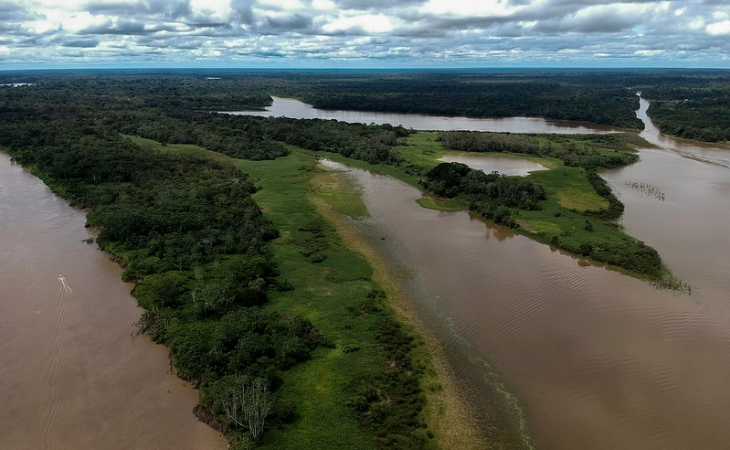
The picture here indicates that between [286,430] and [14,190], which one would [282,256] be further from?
[14,190]

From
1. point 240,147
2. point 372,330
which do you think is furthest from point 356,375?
point 240,147

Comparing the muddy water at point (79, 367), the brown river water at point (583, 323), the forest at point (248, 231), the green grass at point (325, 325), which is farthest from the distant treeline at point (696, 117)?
the muddy water at point (79, 367)

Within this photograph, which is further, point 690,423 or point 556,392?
point 556,392

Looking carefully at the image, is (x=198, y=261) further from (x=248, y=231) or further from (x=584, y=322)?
(x=584, y=322)

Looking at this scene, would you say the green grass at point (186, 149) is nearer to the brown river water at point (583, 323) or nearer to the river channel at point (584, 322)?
the river channel at point (584, 322)

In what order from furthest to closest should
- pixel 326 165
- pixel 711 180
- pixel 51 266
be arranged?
pixel 326 165, pixel 711 180, pixel 51 266

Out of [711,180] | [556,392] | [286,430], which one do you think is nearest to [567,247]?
[556,392]

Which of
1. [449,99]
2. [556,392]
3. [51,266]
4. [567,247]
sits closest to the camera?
[556,392]
